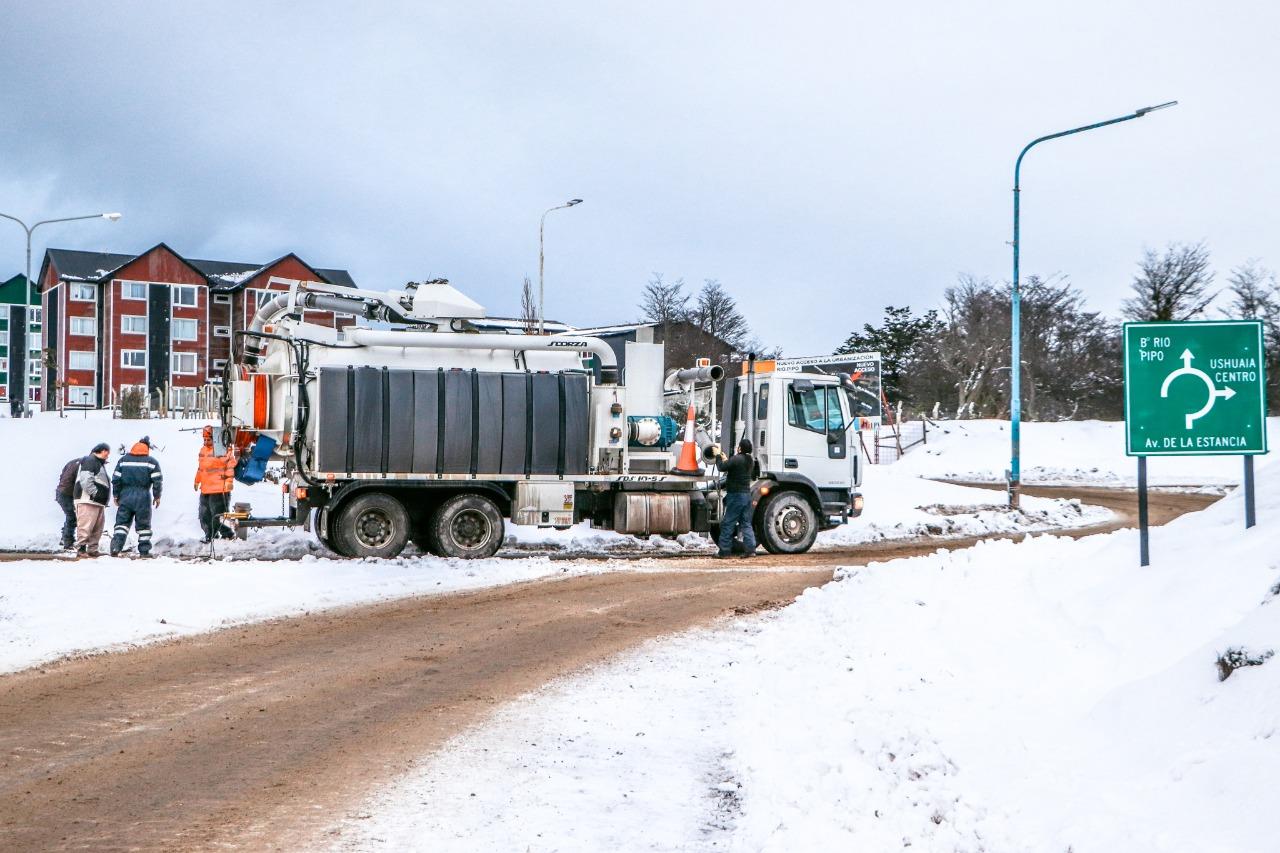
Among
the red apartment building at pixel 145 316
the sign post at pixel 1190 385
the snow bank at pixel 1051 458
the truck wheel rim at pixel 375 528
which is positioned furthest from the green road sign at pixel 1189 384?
the red apartment building at pixel 145 316

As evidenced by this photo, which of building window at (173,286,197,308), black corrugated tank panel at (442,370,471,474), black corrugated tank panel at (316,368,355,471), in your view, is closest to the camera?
black corrugated tank panel at (316,368,355,471)

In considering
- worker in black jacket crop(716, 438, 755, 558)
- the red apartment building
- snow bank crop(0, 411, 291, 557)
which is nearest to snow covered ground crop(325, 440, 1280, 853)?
worker in black jacket crop(716, 438, 755, 558)

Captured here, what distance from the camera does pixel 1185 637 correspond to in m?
5.85

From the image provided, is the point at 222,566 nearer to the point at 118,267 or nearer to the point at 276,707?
the point at 276,707

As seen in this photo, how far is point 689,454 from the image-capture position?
18.1m

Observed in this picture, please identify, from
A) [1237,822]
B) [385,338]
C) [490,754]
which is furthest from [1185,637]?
[385,338]

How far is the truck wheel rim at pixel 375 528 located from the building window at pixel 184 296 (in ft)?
202

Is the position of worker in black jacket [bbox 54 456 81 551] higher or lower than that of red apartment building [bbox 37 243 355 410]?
lower

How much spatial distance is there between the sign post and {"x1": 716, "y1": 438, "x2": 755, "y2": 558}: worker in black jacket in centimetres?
961

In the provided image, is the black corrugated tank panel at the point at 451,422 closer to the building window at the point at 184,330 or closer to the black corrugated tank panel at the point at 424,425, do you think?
the black corrugated tank panel at the point at 424,425

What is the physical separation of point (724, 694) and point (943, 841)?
373 centimetres

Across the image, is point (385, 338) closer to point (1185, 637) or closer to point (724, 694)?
point (724, 694)

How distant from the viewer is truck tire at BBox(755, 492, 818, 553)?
18.5 metres

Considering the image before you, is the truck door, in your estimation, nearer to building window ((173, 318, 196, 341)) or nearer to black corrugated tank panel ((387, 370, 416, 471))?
black corrugated tank panel ((387, 370, 416, 471))
